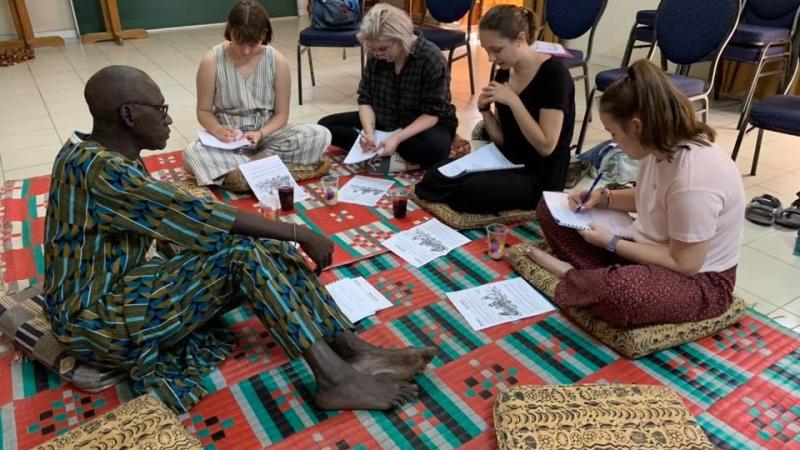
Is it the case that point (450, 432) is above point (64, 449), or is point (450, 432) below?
below

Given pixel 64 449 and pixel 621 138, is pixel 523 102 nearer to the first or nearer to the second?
pixel 621 138

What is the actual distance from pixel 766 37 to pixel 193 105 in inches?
159

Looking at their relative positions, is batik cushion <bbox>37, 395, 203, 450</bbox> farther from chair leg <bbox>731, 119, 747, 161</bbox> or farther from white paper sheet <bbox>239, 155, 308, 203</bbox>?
chair leg <bbox>731, 119, 747, 161</bbox>

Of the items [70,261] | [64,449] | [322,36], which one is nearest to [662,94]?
[70,261]

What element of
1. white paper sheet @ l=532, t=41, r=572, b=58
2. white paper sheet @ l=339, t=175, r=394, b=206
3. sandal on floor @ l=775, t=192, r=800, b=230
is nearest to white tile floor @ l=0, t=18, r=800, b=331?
sandal on floor @ l=775, t=192, r=800, b=230

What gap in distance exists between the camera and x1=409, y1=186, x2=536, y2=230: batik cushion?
2.61 meters

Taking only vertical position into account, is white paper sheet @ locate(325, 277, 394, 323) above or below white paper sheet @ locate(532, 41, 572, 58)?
below

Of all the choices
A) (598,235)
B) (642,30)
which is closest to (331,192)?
(598,235)

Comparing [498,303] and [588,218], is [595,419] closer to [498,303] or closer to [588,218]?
[498,303]

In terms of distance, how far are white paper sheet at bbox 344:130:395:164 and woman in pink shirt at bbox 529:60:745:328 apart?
52.8 inches

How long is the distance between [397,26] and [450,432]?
1.93 metres

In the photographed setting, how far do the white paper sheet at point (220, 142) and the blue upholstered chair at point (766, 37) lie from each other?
3.16 meters

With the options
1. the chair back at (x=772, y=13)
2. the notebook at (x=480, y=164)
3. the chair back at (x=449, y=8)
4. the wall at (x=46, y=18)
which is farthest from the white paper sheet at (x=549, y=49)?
the wall at (x=46, y=18)

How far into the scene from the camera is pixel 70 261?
153 centimetres
